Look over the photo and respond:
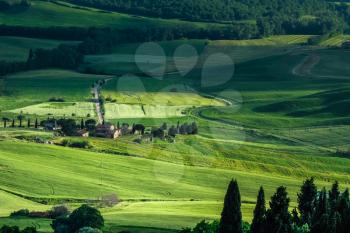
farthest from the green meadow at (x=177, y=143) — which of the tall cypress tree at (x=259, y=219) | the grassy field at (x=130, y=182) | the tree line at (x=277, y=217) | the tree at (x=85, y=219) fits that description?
the tall cypress tree at (x=259, y=219)

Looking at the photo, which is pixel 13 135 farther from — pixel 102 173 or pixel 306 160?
pixel 306 160

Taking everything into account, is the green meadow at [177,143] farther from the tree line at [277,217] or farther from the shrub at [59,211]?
the tree line at [277,217]

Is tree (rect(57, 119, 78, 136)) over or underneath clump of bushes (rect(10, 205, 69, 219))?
over

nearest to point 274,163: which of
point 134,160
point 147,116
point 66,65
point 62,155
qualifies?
point 134,160

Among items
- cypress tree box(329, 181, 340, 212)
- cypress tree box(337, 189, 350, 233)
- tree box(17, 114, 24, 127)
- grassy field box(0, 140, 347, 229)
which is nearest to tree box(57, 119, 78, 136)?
tree box(17, 114, 24, 127)

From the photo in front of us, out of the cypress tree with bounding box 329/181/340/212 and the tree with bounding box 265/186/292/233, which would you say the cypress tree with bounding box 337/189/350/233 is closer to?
the cypress tree with bounding box 329/181/340/212

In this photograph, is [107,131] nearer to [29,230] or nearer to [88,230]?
[88,230]
